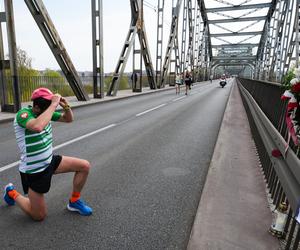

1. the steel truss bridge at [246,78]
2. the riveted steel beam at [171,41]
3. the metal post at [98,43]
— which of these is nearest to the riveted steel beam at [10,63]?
the steel truss bridge at [246,78]

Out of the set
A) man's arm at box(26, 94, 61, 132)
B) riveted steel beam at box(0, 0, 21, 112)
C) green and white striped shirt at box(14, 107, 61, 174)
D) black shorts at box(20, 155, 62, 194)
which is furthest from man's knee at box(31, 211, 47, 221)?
riveted steel beam at box(0, 0, 21, 112)

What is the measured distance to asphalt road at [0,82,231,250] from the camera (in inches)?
102

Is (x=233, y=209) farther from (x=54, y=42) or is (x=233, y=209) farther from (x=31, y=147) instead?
(x=54, y=42)

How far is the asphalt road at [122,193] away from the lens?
2.58 metres

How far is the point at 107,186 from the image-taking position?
3.83 metres

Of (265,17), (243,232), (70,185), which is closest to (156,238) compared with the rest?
(243,232)

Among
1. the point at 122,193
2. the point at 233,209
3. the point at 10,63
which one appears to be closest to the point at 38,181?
the point at 122,193

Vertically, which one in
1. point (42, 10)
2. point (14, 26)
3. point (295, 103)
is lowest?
point (295, 103)

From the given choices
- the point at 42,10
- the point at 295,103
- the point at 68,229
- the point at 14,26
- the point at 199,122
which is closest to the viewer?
the point at 295,103

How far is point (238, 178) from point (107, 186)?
193cm

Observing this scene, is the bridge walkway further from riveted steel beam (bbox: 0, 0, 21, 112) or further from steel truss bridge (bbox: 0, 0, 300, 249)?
riveted steel beam (bbox: 0, 0, 21, 112)

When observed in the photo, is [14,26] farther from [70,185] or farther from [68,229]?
[68,229]

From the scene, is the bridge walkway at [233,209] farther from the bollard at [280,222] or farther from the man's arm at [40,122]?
the man's arm at [40,122]

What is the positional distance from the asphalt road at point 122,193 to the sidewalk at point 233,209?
0.19 m
